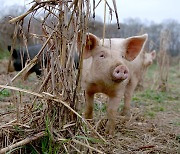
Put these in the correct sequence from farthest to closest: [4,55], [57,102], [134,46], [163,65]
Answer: [4,55] < [163,65] < [134,46] < [57,102]

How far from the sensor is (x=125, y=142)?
3178 mm

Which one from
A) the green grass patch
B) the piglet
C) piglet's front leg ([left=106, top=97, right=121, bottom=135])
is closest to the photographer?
the piglet

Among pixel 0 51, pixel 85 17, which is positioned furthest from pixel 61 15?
pixel 0 51

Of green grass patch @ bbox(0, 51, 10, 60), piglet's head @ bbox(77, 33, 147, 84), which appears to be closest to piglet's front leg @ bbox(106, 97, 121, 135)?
piglet's head @ bbox(77, 33, 147, 84)

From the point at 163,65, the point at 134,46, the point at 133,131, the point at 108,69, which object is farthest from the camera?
the point at 163,65

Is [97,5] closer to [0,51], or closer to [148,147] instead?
[148,147]

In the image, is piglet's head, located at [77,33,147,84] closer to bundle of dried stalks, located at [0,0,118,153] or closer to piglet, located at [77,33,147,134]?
piglet, located at [77,33,147,134]

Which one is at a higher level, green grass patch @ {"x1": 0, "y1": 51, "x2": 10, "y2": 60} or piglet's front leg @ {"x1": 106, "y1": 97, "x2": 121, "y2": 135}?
green grass patch @ {"x1": 0, "y1": 51, "x2": 10, "y2": 60}

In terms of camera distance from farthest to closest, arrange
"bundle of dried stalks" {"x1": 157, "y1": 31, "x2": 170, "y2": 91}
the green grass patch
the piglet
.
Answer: the green grass patch → "bundle of dried stalks" {"x1": 157, "y1": 31, "x2": 170, "y2": 91} → the piglet

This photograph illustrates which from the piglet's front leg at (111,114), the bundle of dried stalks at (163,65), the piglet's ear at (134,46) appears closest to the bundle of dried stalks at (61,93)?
the piglet's front leg at (111,114)

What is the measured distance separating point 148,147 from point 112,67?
2.60ft

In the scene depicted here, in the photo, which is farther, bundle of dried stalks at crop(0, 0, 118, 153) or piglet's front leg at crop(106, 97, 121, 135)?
piglet's front leg at crop(106, 97, 121, 135)

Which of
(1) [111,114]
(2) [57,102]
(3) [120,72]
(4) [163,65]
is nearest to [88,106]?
(1) [111,114]

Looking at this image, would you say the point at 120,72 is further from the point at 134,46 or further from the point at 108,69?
the point at 134,46
